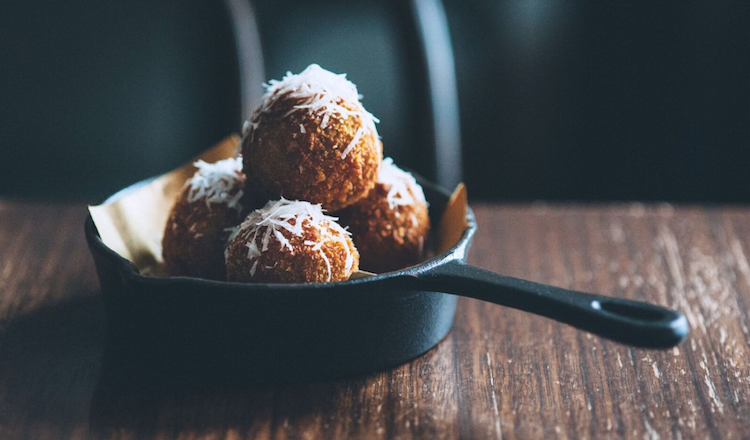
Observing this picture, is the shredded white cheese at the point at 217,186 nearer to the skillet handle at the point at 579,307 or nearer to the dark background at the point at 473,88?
the skillet handle at the point at 579,307

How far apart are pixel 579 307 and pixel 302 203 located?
0.27 metres

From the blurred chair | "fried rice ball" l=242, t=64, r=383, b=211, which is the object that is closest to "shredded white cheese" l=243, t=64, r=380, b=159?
"fried rice ball" l=242, t=64, r=383, b=211

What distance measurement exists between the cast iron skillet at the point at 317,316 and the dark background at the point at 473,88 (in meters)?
1.39

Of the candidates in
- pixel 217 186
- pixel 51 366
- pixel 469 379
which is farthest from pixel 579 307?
pixel 51 366

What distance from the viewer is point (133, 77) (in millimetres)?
2180

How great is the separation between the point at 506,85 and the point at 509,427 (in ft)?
5.58

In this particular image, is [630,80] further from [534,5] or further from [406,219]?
[406,219]

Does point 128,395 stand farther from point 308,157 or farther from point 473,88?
point 473,88

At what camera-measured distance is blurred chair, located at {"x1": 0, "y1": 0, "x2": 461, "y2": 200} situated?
202 cm

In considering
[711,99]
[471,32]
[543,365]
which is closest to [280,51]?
[471,32]

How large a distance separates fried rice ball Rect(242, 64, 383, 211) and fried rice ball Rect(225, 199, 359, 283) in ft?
0.12

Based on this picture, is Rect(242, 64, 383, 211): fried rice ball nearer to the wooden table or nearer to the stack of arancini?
the stack of arancini

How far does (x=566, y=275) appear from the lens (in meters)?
0.99

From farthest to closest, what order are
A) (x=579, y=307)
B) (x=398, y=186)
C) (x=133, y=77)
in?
(x=133, y=77), (x=398, y=186), (x=579, y=307)
